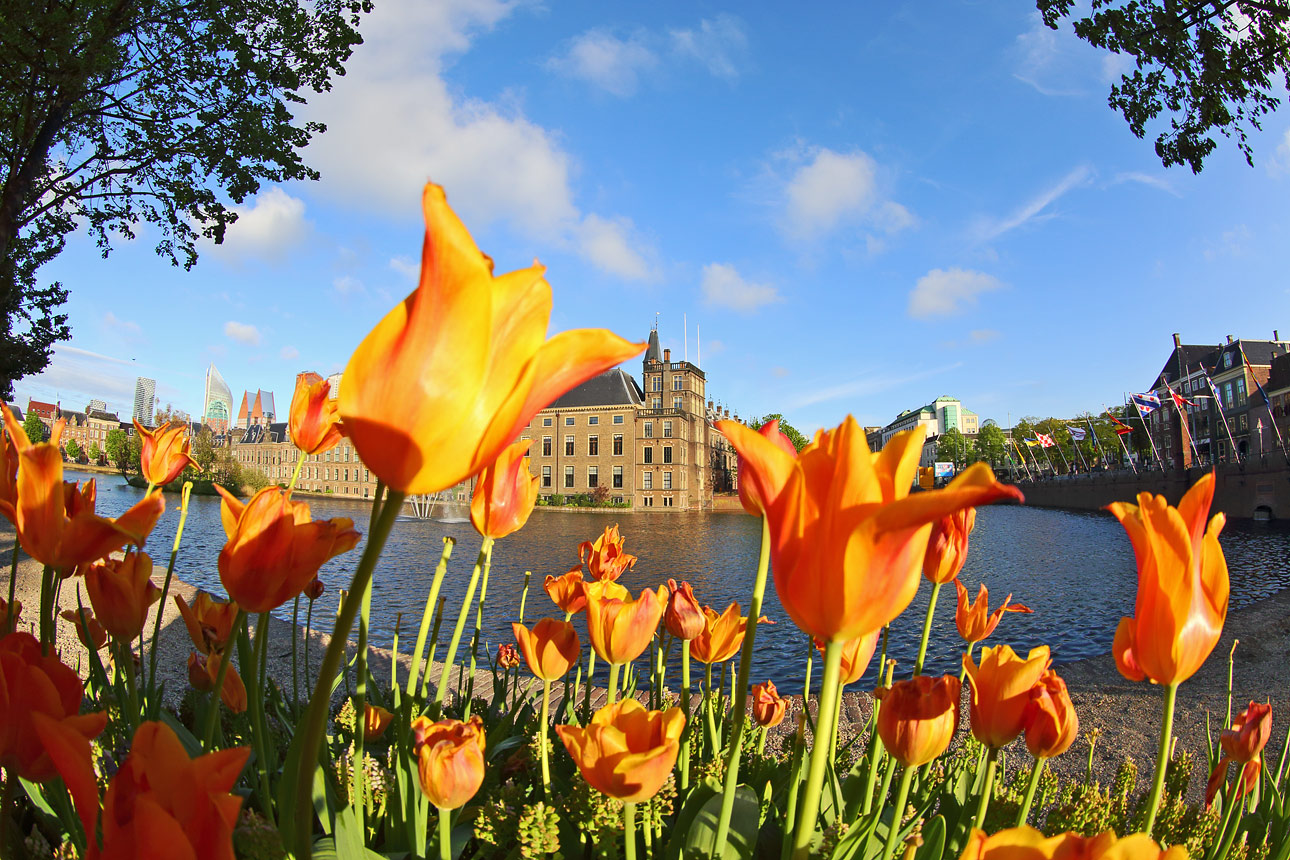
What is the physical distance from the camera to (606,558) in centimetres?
183

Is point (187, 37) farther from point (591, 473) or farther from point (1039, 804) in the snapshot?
point (591, 473)

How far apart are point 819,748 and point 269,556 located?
0.63 meters

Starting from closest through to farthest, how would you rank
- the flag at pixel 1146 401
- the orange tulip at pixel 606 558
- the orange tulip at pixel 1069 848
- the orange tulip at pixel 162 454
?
the orange tulip at pixel 1069 848 → the orange tulip at pixel 162 454 → the orange tulip at pixel 606 558 → the flag at pixel 1146 401

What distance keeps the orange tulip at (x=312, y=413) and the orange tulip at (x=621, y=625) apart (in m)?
0.78

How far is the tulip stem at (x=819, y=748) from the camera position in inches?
22.5

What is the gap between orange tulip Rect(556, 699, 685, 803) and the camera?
29.2 inches

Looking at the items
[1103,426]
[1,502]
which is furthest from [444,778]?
[1103,426]

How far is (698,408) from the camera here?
54.7 m

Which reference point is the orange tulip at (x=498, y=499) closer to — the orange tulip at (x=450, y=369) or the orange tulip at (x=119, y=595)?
the orange tulip at (x=119, y=595)

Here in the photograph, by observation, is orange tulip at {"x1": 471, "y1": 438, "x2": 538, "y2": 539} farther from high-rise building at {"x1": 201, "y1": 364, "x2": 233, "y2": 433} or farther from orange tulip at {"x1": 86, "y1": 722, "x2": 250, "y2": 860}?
high-rise building at {"x1": 201, "y1": 364, "x2": 233, "y2": 433}

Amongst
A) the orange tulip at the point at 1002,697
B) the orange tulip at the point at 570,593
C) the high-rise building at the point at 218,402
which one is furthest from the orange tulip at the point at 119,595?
the high-rise building at the point at 218,402

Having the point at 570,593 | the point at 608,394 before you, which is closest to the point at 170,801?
the point at 570,593

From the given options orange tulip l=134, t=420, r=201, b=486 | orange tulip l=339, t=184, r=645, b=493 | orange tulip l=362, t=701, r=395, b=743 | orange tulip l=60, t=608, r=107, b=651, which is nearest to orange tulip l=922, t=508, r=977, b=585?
orange tulip l=339, t=184, r=645, b=493

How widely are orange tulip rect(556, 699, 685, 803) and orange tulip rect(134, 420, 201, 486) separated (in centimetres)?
132
